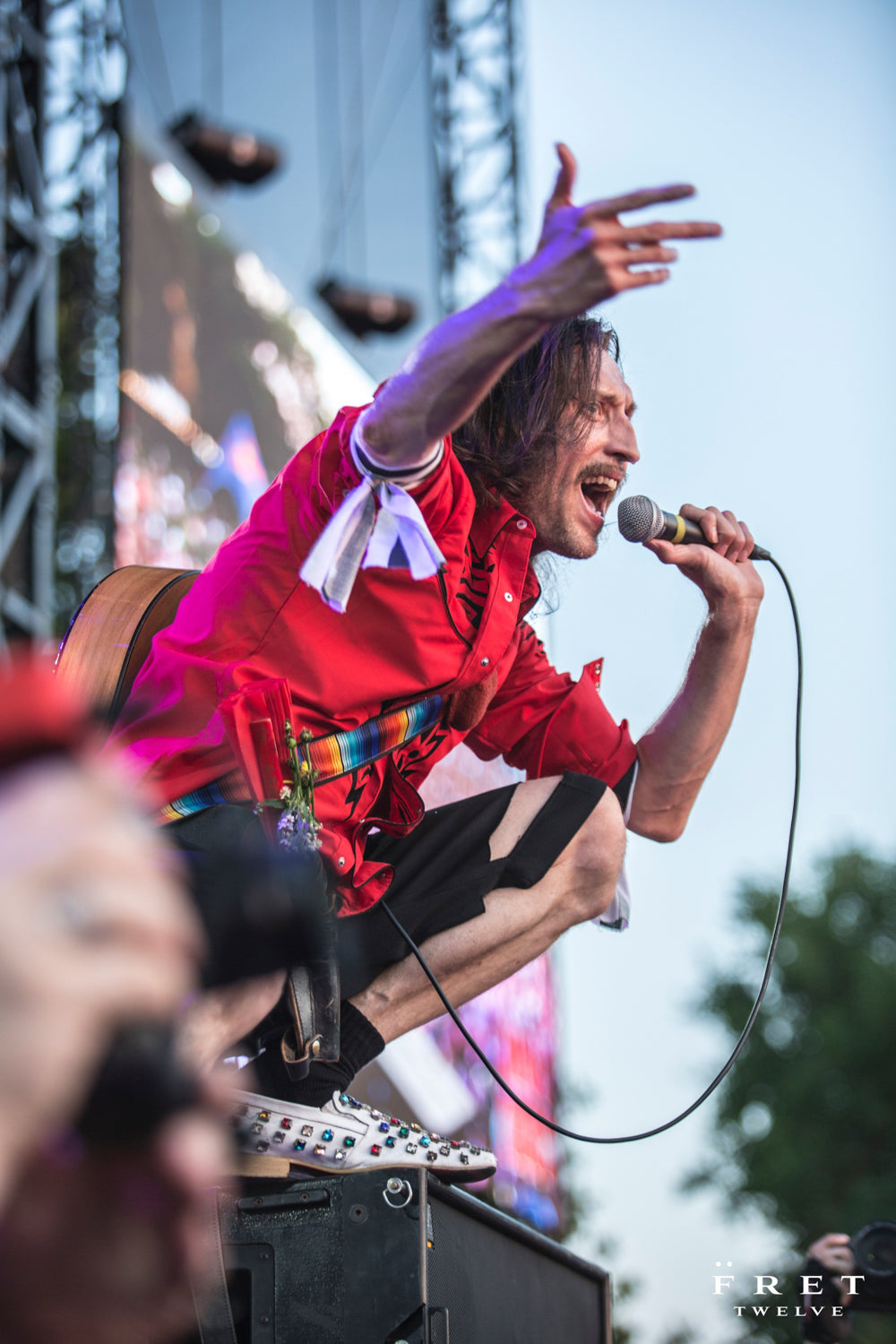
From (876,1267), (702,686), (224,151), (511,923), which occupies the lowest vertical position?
(876,1267)

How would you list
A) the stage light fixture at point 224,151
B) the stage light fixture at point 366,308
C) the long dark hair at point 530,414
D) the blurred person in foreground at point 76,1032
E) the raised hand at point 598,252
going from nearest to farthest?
the blurred person in foreground at point 76,1032 → the raised hand at point 598,252 → the long dark hair at point 530,414 → the stage light fixture at point 224,151 → the stage light fixture at point 366,308

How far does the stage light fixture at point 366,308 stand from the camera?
306 inches

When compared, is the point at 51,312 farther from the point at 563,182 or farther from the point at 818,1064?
the point at 818,1064

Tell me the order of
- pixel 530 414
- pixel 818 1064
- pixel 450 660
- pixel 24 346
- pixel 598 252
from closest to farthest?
pixel 598 252 < pixel 450 660 < pixel 530 414 < pixel 24 346 < pixel 818 1064

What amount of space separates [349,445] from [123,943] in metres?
1.21

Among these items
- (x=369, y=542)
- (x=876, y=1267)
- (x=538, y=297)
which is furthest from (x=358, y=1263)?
(x=538, y=297)

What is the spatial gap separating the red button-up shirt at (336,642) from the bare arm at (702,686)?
320 mm

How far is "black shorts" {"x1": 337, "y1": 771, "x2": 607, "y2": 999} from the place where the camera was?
6.44 feet

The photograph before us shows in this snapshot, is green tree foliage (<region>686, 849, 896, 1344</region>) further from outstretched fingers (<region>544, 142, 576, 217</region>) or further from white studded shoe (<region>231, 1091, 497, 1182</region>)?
outstretched fingers (<region>544, 142, 576, 217</region>)

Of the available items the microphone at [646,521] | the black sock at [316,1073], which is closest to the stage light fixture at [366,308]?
the microphone at [646,521]

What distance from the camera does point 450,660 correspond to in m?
1.84

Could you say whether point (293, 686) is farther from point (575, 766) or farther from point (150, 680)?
point (575, 766)

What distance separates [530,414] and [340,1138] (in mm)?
1126

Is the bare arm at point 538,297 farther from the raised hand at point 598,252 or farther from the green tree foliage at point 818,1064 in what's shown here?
the green tree foliage at point 818,1064
